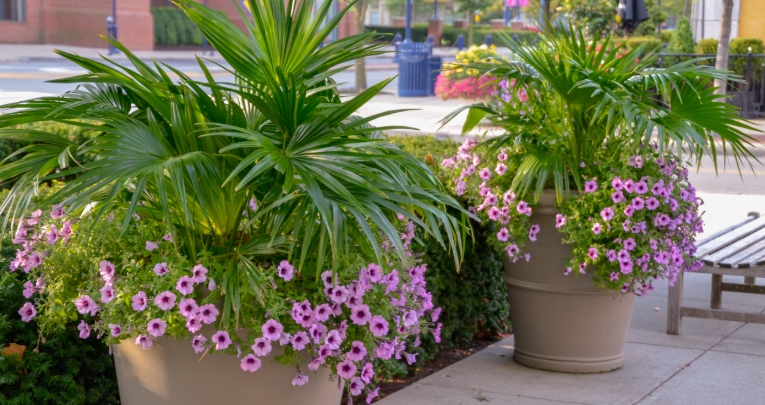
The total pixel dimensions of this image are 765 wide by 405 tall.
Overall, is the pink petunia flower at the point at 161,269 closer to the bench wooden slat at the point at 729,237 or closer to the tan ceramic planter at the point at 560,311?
the tan ceramic planter at the point at 560,311

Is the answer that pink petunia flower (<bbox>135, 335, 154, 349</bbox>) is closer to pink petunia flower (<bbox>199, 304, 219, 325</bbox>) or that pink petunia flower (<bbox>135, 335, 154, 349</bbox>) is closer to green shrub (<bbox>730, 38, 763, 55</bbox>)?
pink petunia flower (<bbox>199, 304, 219, 325</bbox>)

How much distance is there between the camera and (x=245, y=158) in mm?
2518

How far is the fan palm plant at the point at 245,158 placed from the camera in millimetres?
Result: 2547

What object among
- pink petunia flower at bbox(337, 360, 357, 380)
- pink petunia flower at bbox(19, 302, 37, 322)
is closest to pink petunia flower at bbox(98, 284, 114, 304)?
pink petunia flower at bbox(19, 302, 37, 322)

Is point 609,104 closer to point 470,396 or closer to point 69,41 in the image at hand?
point 470,396

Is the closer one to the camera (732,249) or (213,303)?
(213,303)

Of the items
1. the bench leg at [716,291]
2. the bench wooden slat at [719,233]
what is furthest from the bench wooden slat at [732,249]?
the bench leg at [716,291]

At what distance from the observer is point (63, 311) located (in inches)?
114

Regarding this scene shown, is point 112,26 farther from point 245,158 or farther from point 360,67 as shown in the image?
point 245,158

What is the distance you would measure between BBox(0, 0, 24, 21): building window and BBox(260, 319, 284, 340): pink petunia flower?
39391mm

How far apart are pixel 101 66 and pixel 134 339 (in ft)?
2.71

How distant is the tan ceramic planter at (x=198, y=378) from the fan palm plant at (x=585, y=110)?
6.02ft

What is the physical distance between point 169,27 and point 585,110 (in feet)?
125

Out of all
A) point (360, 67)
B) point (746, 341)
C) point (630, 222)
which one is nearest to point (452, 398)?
point (630, 222)
